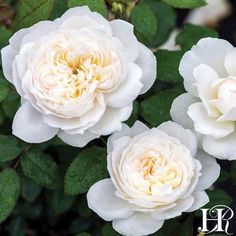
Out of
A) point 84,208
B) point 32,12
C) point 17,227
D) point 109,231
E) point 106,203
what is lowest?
point 17,227

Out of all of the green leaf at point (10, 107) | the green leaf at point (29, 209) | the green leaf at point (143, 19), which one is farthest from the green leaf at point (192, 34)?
the green leaf at point (29, 209)

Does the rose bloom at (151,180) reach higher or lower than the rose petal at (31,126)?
lower

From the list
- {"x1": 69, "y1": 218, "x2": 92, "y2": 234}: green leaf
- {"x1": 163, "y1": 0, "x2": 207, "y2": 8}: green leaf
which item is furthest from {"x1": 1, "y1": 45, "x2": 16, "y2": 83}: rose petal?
{"x1": 69, "y1": 218, "x2": 92, "y2": 234}: green leaf

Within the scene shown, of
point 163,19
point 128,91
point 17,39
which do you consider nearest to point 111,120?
point 128,91

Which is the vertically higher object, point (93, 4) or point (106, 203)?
point (93, 4)

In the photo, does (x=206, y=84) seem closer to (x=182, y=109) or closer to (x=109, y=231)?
(x=182, y=109)

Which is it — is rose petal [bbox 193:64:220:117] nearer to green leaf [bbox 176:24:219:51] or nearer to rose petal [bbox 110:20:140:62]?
rose petal [bbox 110:20:140:62]

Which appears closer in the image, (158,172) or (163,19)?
(158,172)

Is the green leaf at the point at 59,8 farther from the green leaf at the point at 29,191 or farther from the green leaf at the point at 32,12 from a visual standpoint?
the green leaf at the point at 29,191
